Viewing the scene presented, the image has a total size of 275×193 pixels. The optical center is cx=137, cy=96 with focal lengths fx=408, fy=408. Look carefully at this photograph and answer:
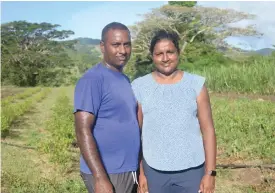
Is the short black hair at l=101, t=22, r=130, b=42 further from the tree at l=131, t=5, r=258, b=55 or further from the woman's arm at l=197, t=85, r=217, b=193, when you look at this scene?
the tree at l=131, t=5, r=258, b=55

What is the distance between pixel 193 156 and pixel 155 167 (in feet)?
0.74

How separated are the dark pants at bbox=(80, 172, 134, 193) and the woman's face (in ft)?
2.07

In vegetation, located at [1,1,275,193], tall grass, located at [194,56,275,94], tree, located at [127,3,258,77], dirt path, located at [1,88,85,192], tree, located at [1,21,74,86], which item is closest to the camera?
dirt path, located at [1,88,85,192]

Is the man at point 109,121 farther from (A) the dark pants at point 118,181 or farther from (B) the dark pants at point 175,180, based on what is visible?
(B) the dark pants at point 175,180

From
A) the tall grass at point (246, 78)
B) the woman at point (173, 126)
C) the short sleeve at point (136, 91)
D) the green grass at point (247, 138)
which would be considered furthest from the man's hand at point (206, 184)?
the tall grass at point (246, 78)

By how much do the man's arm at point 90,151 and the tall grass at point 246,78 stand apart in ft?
41.9

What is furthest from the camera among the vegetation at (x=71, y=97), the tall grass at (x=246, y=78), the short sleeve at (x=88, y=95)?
the tall grass at (x=246, y=78)

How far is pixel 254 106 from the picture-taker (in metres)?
10.0

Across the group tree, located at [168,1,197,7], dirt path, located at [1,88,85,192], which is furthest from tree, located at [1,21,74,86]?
dirt path, located at [1,88,85,192]

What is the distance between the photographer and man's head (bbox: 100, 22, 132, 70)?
2293mm

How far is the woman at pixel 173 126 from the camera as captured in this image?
2289mm

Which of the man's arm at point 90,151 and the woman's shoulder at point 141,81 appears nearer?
the man's arm at point 90,151

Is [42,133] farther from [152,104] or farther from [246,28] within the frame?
[246,28]

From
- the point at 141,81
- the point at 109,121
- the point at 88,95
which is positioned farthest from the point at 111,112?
the point at 141,81
